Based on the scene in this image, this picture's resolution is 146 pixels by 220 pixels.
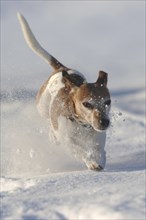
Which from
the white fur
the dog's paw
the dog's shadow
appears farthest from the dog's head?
the white fur

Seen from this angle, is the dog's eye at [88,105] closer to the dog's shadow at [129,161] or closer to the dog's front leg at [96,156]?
the dog's front leg at [96,156]

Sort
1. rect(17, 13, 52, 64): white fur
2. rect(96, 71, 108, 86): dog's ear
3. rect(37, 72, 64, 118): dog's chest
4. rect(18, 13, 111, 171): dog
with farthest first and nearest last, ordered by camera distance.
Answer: rect(17, 13, 52, 64): white fur
rect(37, 72, 64, 118): dog's chest
rect(96, 71, 108, 86): dog's ear
rect(18, 13, 111, 171): dog

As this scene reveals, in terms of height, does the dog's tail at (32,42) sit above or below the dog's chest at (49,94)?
above

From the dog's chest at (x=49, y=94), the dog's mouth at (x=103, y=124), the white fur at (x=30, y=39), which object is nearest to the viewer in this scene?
the dog's mouth at (x=103, y=124)

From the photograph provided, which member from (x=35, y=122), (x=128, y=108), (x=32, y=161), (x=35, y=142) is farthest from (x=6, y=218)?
(x=128, y=108)

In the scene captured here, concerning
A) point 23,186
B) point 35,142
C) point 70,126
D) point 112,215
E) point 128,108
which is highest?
point 112,215

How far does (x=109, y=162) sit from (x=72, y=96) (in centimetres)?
132

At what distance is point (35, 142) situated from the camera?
669 cm

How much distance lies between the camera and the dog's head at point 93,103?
5.23 meters

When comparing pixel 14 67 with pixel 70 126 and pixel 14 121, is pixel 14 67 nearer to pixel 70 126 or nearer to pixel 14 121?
pixel 14 121

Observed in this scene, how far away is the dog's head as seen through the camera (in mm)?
5227

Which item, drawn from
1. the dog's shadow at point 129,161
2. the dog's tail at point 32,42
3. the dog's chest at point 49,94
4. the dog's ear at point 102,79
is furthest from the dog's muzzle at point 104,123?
the dog's tail at point 32,42

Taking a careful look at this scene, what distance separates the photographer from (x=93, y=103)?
5.33m

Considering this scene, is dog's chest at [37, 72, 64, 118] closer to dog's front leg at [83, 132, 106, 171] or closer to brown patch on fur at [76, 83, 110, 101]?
brown patch on fur at [76, 83, 110, 101]
